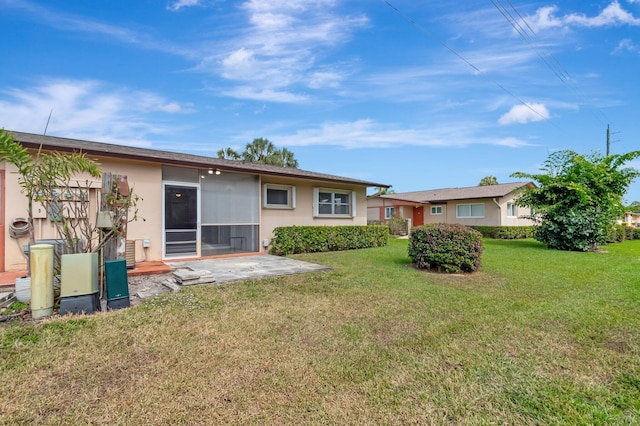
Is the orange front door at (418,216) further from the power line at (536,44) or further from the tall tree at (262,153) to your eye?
the tall tree at (262,153)

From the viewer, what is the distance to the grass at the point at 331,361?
2211 millimetres

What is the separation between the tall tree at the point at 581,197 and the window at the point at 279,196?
1116cm

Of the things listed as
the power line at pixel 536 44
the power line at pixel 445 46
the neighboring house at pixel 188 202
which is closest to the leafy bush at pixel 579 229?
the power line at pixel 445 46

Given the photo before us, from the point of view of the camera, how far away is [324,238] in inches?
448

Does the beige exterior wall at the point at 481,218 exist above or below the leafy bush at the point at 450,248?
above

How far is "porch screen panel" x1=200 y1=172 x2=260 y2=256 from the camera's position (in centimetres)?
938

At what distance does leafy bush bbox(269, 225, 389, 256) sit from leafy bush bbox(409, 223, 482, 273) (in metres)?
4.47

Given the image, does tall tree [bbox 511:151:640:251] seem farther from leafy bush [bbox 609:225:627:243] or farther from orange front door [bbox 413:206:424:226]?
orange front door [bbox 413:206:424:226]

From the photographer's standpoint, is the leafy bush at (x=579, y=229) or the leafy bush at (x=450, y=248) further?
the leafy bush at (x=579, y=229)

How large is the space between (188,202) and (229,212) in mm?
1303

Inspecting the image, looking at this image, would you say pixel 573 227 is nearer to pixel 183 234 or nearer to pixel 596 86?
pixel 596 86

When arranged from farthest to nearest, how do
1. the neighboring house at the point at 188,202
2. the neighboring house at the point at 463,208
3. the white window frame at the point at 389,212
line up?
the white window frame at the point at 389,212 < the neighboring house at the point at 463,208 < the neighboring house at the point at 188,202

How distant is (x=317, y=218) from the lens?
12172mm

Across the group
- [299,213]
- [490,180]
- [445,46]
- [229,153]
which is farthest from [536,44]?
[490,180]
